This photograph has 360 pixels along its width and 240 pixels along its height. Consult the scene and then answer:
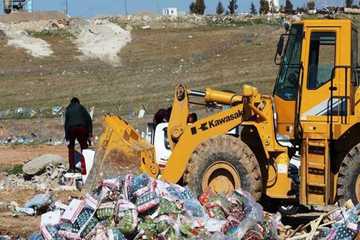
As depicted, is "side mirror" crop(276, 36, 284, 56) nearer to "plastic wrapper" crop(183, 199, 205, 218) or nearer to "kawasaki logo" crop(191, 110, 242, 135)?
"kawasaki logo" crop(191, 110, 242, 135)

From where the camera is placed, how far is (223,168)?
11.2m

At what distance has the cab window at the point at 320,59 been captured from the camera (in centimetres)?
1109

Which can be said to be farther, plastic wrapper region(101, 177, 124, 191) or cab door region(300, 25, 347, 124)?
cab door region(300, 25, 347, 124)

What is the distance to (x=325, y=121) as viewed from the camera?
36.3 ft

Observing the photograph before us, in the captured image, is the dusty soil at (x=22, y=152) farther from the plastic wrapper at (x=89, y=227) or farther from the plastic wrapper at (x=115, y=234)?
the plastic wrapper at (x=115, y=234)

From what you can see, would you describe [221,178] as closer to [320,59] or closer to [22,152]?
[320,59]

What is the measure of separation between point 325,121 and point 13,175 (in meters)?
8.54

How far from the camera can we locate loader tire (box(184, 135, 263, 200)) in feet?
36.2

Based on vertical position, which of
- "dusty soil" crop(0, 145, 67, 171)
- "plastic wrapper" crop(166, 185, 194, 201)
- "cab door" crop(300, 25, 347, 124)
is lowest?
"dusty soil" crop(0, 145, 67, 171)

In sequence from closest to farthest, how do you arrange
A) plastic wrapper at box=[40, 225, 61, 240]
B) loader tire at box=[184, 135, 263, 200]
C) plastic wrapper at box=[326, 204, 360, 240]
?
plastic wrapper at box=[326, 204, 360, 240], plastic wrapper at box=[40, 225, 61, 240], loader tire at box=[184, 135, 263, 200]

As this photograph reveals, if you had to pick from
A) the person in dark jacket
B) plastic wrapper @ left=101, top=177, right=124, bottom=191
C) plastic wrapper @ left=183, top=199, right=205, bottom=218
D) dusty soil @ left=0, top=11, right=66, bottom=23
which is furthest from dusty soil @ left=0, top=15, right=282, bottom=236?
plastic wrapper @ left=183, top=199, right=205, bottom=218

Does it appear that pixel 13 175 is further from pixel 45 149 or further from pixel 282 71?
pixel 282 71

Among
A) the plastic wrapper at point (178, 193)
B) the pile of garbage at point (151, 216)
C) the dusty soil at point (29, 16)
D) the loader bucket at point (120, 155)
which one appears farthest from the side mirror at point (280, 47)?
the dusty soil at point (29, 16)

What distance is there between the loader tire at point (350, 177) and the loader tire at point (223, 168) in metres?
1.07
